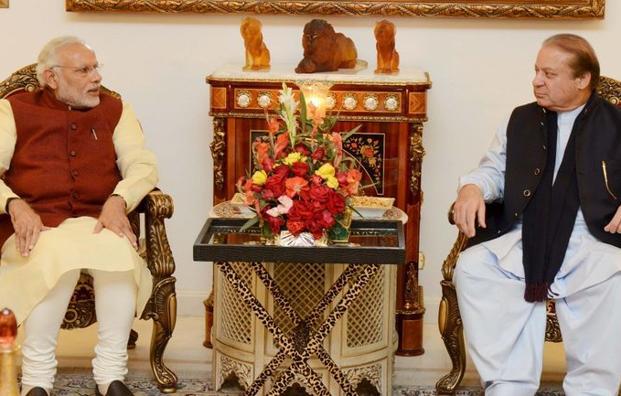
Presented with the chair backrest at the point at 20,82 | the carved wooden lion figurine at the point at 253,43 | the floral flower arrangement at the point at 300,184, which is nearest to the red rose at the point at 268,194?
the floral flower arrangement at the point at 300,184

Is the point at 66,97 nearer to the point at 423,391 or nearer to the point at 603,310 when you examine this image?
the point at 423,391

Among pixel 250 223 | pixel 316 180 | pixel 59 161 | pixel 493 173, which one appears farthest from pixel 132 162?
pixel 493 173

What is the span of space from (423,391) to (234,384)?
0.81 m

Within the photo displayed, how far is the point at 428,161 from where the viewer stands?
6277 mm

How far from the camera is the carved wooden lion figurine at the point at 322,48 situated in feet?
18.7

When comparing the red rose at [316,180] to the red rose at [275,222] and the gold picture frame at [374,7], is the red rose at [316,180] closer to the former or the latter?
the red rose at [275,222]

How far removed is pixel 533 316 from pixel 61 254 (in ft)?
6.11

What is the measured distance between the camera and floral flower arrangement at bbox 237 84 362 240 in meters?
4.64

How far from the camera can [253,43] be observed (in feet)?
19.0

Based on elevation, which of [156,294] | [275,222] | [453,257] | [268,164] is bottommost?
[156,294]

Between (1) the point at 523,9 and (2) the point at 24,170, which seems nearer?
(2) the point at 24,170

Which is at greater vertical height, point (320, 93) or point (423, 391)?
point (320, 93)

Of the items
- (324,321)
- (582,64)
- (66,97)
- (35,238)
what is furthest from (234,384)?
(582,64)

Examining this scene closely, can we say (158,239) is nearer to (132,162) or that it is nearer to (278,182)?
(132,162)
